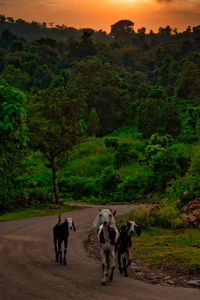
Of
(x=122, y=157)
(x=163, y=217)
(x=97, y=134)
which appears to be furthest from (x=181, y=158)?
(x=97, y=134)

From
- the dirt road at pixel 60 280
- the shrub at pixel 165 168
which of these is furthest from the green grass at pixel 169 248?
the shrub at pixel 165 168

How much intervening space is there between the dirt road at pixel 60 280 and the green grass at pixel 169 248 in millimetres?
2123

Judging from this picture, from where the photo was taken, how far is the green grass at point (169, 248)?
531 inches

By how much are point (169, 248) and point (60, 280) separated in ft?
20.6

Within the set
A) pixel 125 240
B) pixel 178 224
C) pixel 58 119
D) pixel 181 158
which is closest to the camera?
pixel 125 240

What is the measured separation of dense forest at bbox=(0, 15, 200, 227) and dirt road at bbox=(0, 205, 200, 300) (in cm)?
481

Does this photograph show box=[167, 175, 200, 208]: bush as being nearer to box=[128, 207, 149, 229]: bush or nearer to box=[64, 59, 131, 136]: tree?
box=[128, 207, 149, 229]: bush

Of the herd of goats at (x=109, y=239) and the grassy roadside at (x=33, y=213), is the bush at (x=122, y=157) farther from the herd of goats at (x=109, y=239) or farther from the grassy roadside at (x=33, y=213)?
the herd of goats at (x=109, y=239)

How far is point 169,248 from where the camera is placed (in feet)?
52.9

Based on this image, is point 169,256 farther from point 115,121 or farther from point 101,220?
point 115,121

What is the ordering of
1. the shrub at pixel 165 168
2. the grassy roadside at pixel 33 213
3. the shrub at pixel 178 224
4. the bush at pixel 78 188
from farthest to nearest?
the bush at pixel 78 188 < the shrub at pixel 165 168 < the grassy roadside at pixel 33 213 < the shrub at pixel 178 224

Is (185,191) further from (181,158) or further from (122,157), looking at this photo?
(122,157)

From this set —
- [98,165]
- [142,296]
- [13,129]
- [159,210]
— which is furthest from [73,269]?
[98,165]

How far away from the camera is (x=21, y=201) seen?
36.0 meters
